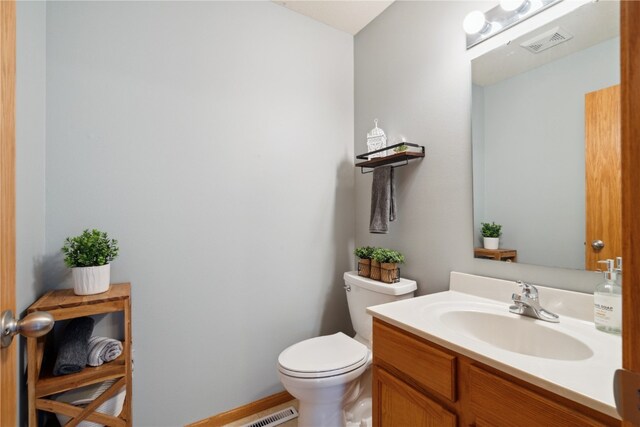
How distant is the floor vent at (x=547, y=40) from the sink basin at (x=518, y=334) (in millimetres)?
1017

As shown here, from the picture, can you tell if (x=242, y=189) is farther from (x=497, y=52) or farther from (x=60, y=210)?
(x=497, y=52)

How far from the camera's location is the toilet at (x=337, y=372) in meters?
1.34

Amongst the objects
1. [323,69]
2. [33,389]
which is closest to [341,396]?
[33,389]

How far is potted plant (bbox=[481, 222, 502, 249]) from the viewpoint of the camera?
4.18 ft

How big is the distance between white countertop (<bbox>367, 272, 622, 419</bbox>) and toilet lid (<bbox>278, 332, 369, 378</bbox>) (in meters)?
0.43

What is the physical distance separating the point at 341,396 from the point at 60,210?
5.03ft

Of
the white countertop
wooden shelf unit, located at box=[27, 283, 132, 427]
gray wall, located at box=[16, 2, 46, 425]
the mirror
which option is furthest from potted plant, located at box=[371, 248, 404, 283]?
gray wall, located at box=[16, 2, 46, 425]

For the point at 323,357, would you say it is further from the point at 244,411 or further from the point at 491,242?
the point at 491,242

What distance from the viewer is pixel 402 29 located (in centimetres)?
173

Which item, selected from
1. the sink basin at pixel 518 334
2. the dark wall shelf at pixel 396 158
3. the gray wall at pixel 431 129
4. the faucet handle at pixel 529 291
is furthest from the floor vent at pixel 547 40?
the sink basin at pixel 518 334

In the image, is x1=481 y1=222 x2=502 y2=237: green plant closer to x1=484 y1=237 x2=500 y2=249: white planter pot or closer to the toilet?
x1=484 y1=237 x2=500 y2=249: white planter pot

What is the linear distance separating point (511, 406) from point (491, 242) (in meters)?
0.74

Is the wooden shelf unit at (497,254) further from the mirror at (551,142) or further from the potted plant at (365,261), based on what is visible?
the potted plant at (365,261)

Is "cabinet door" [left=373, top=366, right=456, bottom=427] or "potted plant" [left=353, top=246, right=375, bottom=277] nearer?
"cabinet door" [left=373, top=366, right=456, bottom=427]
